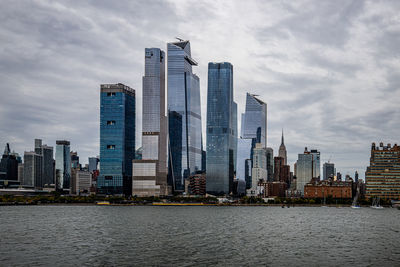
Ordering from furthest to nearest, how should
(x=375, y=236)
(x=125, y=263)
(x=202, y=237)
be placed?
(x=375, y=236) → (x=202, y=237) → (x=125, y=263)

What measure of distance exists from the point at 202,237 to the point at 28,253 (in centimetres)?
4657

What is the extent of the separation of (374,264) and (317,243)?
29515 mm

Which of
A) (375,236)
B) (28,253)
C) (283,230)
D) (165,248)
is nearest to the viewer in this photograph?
(28,253)

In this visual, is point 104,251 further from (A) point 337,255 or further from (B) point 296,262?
(A) point 337,255

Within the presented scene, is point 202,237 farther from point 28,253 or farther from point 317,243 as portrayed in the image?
point 28,253

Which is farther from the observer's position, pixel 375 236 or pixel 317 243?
pixel 375 236

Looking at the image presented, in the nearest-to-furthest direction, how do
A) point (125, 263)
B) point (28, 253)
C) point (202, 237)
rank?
point (125, 263) < point (28, 253) < point (202, 237)

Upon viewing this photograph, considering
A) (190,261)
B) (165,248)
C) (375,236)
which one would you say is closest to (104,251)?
(165,248)

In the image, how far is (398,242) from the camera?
391 feet

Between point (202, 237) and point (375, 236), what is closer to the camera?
point (202, 237)

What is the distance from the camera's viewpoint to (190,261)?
278 feet

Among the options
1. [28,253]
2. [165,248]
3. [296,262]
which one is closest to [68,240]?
[28,253]

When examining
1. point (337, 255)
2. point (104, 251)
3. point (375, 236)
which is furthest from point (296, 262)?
point (375, 236)

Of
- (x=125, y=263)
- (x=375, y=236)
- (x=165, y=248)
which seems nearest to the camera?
(x=125, y=263)
